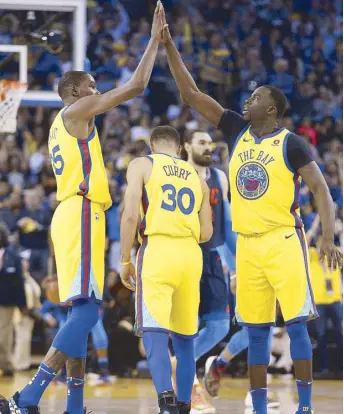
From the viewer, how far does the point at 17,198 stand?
14.0 m

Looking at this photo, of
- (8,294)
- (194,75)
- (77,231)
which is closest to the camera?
(77,231)

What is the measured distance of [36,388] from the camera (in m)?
6.82

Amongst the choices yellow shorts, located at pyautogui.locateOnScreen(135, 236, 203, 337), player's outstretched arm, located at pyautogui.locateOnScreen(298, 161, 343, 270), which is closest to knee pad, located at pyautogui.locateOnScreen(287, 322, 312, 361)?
player's outstretched arm, located at pyautogui.locateOnScreen(298, 161, 343, 270)

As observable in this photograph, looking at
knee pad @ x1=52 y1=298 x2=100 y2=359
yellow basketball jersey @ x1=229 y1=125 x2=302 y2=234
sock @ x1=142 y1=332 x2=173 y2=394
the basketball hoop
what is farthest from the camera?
the basketball hoop

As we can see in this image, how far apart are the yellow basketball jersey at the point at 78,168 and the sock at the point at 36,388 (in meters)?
1.28

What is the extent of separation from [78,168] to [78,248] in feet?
1.96

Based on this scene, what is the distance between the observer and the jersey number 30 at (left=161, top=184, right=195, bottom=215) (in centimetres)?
692

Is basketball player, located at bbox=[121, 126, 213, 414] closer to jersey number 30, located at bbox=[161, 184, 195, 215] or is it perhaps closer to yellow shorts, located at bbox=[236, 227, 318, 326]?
jersey number 30, located at bbox=[161, 184, 195, 215]

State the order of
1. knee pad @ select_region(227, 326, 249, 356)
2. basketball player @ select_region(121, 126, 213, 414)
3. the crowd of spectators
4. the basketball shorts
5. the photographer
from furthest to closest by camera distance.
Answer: the crowd of spectators, the photographer, knee pad @ select_region(227, 326, 249, 356), the basketball shorts, basketball player @ select_region(121, 126, 213, 414)

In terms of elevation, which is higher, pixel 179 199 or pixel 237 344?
pixel 179 199

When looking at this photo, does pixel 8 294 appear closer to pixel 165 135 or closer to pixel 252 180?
pixel 165 135

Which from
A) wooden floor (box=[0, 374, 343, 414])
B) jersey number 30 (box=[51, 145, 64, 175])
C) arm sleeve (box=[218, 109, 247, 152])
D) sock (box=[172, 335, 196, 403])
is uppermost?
arm sleeve (box=[218, 109, 247, 152])

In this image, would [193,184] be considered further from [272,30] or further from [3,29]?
[272,30]

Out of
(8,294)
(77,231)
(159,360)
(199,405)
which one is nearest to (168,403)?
(159,360)
